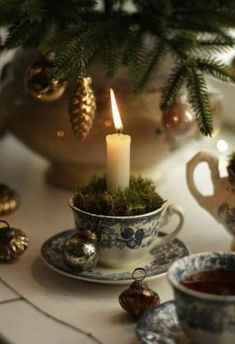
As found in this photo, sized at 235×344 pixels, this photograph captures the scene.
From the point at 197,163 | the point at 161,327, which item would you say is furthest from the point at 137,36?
the point at 161,327

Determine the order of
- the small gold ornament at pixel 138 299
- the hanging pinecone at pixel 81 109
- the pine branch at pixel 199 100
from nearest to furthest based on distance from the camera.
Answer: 1. the small gold ornament at pixel 138 299
2. the pine branch at pixel 199 100
3. the hanging pinecone at pixel 81 109

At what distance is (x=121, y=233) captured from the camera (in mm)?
771

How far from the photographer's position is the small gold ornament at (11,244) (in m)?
0.82

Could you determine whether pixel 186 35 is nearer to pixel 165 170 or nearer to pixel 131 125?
pixel 131 125

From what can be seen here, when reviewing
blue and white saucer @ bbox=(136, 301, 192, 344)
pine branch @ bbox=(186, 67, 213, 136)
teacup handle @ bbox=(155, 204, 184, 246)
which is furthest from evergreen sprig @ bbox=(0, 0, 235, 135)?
blue and white saucer @ bbox=(136, 301, 192, 344)

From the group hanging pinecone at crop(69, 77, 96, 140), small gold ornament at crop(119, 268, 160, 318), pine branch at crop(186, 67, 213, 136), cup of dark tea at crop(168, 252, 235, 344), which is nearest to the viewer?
cup of dark tea at crop(168, 252, 235, 344)

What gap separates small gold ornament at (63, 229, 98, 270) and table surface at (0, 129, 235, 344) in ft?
0.08

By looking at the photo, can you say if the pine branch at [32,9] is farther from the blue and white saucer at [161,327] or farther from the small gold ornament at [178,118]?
the blue and white saucer at [161,327]

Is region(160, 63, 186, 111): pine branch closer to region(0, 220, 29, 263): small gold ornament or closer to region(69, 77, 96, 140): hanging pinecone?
region(69, 77, 96, 140): hanging pinecone

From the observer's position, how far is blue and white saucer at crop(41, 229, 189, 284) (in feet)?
2.49

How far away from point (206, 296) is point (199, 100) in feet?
0.93

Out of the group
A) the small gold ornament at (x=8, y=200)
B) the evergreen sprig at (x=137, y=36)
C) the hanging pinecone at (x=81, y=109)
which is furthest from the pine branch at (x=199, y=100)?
the small gold ornament at (x=8, y=200)

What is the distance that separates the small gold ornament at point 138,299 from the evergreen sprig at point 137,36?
0.18m

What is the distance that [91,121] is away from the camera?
91cm
